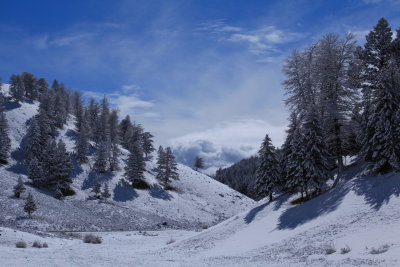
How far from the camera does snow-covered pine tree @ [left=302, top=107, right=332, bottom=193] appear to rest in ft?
93.3

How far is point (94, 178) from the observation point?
218 feet

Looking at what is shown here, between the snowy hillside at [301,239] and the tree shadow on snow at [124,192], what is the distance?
3134cm

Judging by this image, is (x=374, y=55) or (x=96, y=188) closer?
(x=374, y=55)

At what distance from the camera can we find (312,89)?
113 feet

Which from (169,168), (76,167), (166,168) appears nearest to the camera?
(76,167)

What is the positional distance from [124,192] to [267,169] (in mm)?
37690

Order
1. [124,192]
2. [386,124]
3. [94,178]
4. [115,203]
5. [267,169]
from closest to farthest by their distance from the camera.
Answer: [386,124] → [267,169] → [115,203] → [124,192] → [94,178]

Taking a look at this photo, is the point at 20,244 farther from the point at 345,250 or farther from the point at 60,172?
Result: the point at 60,172

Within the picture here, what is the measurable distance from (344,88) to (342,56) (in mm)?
3708

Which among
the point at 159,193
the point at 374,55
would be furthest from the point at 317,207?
the point at 159,193

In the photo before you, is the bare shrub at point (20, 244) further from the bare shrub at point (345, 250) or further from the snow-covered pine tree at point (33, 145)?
the snow-covered pine tree at point (33, 145)

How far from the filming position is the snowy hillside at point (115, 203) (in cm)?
4244

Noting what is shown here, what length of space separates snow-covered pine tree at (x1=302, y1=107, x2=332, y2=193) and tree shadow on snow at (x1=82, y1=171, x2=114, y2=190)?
46491 millimetres

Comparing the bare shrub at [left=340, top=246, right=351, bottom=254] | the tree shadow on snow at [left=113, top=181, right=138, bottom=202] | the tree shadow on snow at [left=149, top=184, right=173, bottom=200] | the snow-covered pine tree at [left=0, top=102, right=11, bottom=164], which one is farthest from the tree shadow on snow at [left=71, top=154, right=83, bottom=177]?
the bare shrub at [left=340, top=246, right=351, bottom=254]
